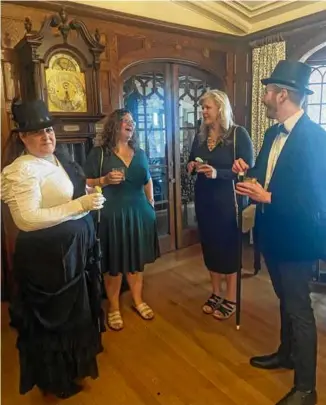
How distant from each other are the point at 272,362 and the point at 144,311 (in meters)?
0.95

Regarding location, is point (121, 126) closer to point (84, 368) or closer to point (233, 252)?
point (233, 252)

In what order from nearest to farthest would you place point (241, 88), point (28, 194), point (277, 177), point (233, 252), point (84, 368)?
point (28, 194) < point (277, 177) < point (84, 368) < point (233, 252) < point (241, 88)

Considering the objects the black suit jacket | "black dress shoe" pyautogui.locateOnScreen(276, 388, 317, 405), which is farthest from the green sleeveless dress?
"black dress shoe" pyautogui.locateOnScreen(276, 388, 317, 405)

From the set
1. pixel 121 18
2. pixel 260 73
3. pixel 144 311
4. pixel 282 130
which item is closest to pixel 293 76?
pixel 282 130

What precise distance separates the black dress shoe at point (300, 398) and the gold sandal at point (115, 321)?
114 cm

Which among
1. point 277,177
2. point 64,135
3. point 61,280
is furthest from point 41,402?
point 64,135

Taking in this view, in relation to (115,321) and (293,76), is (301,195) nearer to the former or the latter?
(293,76)

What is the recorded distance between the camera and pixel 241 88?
12.9 ft

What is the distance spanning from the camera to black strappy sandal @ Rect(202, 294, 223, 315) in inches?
98.9

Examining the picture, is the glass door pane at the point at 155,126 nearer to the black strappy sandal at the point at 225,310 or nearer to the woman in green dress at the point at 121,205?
the woman in green dress at the point at 121,205

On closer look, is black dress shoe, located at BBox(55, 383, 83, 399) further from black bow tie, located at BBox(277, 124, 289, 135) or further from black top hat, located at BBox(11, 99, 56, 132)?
black bow tie, located at BBox(277, 124, 289, 135)

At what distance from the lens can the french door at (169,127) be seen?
3.42 meters

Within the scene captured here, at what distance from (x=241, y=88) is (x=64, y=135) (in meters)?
2.28

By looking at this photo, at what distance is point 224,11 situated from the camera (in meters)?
3.49
